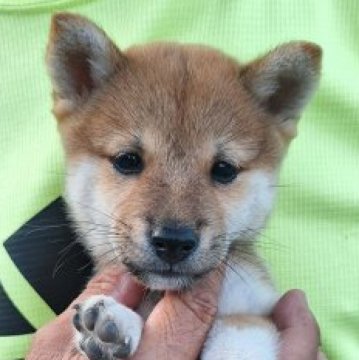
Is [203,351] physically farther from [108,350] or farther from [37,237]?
[37,237]

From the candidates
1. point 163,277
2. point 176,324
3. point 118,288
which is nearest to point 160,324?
point 176,324

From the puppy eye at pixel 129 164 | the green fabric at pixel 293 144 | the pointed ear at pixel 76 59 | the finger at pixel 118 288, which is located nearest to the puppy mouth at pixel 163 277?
the finger at pixel 118 288

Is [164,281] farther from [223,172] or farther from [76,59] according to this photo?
[76,59]

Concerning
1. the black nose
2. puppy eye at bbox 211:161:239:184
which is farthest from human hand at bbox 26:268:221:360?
puppy eye at bbox 211:161:239:184

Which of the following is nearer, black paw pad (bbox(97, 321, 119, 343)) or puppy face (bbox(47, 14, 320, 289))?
black paw pad (bbox(97, 321, 119, 343))

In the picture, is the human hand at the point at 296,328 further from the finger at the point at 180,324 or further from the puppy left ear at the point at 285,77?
the puppy left ear at the point at 285,77

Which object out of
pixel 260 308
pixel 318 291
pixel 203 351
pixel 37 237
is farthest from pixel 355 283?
pixel 37 237

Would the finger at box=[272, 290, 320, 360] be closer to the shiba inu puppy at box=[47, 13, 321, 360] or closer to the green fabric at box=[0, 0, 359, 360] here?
the shiba inu puppy at box=[47, 13, 321, 360]
